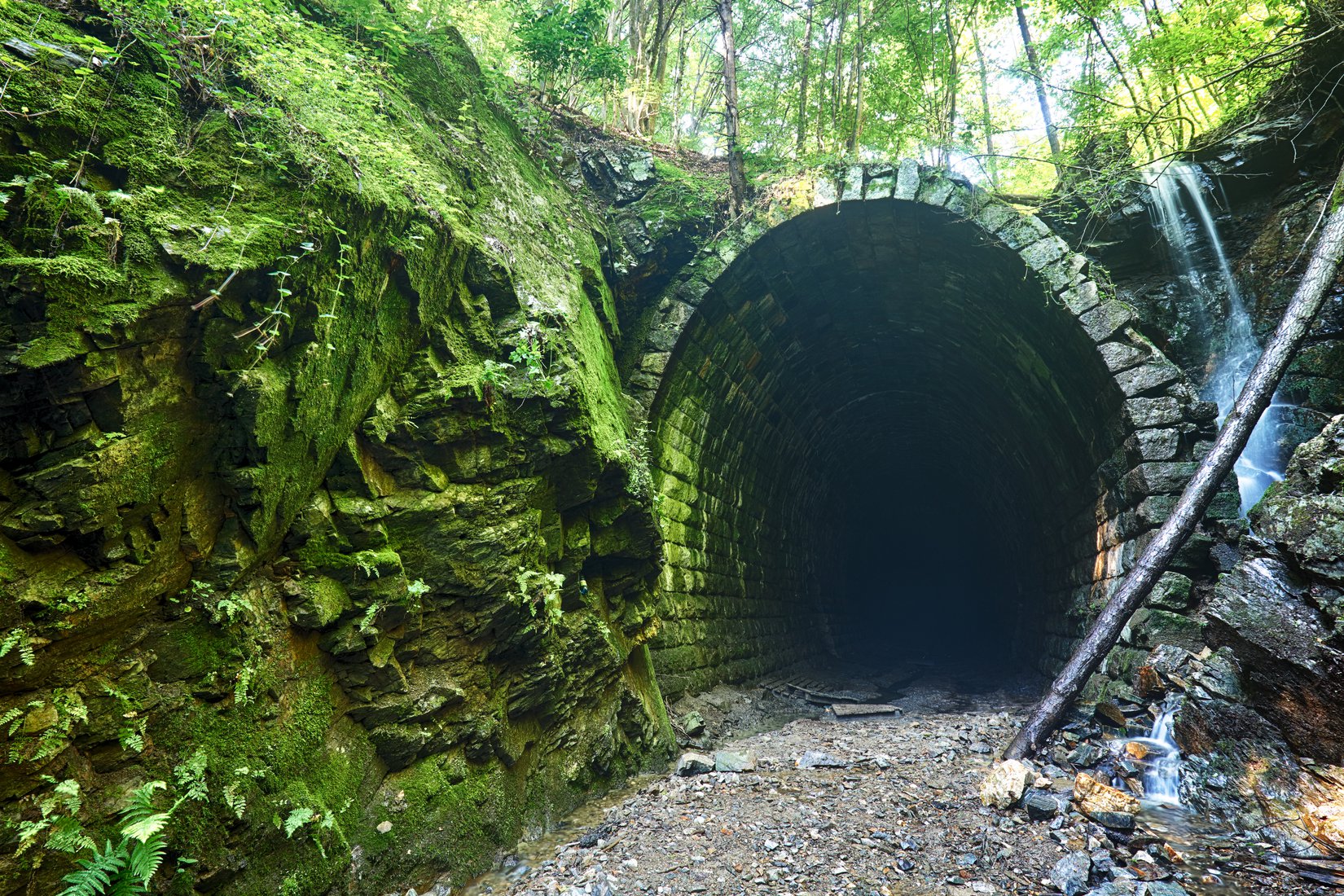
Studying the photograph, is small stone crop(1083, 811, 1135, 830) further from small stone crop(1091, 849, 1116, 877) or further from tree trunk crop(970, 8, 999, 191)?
tree trunk crop(970, 8, 999, 191)

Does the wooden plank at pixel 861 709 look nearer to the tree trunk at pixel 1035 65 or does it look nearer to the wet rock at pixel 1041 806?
the wet rock at pixel 1041 806

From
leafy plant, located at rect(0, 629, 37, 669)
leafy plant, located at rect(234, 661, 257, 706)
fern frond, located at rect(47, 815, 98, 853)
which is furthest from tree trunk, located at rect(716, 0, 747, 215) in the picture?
fern frond, located at rect(47, 815, 98, 853)

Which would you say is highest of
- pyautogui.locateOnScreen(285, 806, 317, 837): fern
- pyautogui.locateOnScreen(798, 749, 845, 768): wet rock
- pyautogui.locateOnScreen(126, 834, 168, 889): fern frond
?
pyautogui.locateOnScreen(126, 834, 168, 889): fern frond

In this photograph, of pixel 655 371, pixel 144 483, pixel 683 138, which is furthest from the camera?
pixel 683 138

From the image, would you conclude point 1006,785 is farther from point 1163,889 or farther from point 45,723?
point 45,723

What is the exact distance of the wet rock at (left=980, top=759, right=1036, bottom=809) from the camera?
463 centimetres

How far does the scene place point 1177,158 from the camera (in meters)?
8.45

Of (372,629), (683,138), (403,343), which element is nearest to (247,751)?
(372,629)

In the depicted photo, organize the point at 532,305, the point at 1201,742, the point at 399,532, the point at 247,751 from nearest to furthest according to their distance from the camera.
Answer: the point at 247,751 → the point at 399,532 → the point at 1201,742 → the point at 532,305

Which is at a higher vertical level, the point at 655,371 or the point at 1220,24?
the point at 1220,24

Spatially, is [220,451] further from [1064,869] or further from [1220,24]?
[1220,24]

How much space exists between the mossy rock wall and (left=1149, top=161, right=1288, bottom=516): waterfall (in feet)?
24.8

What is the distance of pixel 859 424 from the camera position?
47.2 feet

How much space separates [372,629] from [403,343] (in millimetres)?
1845
